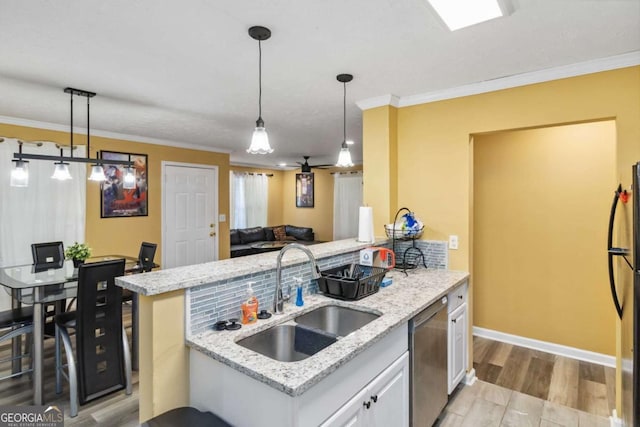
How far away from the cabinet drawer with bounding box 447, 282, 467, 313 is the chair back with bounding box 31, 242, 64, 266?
12.0 ft

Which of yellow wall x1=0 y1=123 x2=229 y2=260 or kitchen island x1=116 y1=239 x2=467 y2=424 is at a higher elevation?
yellow wall x1=0 y1=123 x2=229 y2=260

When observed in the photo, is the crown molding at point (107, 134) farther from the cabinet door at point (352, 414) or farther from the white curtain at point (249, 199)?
the cabinet door at point (352, 414)

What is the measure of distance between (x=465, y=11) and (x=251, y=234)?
6.38m

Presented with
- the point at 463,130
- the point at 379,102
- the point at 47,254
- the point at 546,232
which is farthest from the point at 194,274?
the point at 546,232

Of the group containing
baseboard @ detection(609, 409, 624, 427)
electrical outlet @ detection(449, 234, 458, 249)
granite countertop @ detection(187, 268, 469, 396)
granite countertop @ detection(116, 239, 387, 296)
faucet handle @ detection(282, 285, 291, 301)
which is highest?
electrical outlet @ detection(449, 234, 458, 249)

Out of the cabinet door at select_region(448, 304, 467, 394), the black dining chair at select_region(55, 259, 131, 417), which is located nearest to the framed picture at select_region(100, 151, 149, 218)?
the black dining chair at select_region(55, 259, 131, 417)

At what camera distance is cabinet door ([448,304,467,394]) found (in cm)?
235

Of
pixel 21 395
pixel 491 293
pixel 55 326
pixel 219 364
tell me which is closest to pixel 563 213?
pixel 491 293

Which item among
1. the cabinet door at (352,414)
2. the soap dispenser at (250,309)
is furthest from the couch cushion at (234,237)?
the cabinet door at (352,414)

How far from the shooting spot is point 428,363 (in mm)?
1984

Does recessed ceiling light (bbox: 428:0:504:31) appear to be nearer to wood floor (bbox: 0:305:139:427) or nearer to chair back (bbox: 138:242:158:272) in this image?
wood floor (bbox: 0:305:139:427)

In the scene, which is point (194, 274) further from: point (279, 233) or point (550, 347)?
point (279, 233)

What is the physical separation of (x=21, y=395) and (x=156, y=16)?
286 centimetres

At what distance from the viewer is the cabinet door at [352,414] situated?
127 centimetres
